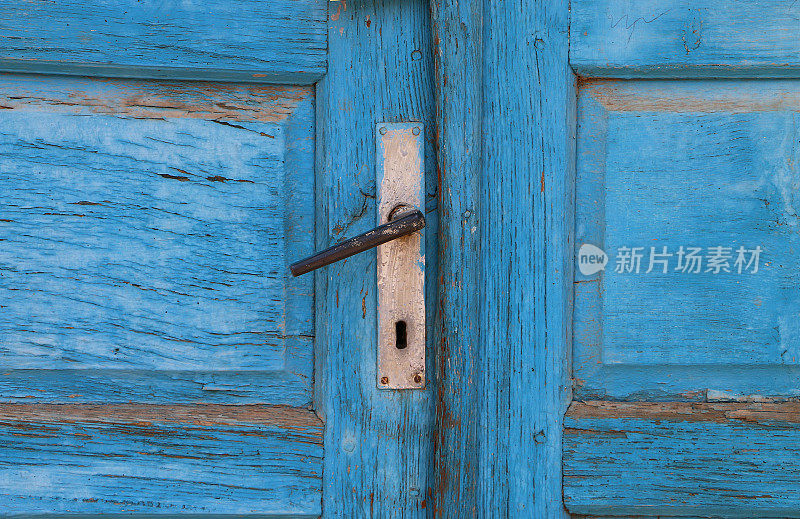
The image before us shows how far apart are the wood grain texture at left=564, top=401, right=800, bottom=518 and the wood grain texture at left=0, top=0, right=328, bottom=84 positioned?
592mm

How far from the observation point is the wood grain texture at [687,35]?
2.24 ft

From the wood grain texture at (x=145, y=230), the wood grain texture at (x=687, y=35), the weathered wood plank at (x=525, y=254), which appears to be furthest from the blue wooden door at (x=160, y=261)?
the wood grain texture at (x=687, y=35)

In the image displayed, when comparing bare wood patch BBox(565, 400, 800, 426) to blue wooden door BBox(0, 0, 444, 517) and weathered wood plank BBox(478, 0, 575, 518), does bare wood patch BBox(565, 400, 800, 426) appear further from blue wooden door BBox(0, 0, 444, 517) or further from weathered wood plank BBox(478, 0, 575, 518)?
blue wooden door BBox(0, 0, 444, 517)

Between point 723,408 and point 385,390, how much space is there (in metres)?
0.43

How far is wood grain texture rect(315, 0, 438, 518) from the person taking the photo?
688 millimetres

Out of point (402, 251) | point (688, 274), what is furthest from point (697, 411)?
point (402, 251)

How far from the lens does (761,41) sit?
2.25 feet

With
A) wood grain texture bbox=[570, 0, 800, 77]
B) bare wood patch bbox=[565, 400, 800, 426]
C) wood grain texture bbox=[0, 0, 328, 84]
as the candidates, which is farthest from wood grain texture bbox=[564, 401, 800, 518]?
wood grain texture bbox=[0, 0, 328, 84]

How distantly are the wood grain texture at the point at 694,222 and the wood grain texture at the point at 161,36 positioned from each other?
0.38 meters

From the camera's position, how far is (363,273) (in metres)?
0.70

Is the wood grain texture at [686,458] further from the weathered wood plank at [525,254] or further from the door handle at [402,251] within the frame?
the door handle at [402,251]

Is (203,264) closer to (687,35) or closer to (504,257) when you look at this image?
(504,257)

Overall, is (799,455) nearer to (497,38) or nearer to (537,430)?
(537,430)

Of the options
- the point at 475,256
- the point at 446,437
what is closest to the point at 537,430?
the point at 446,437
